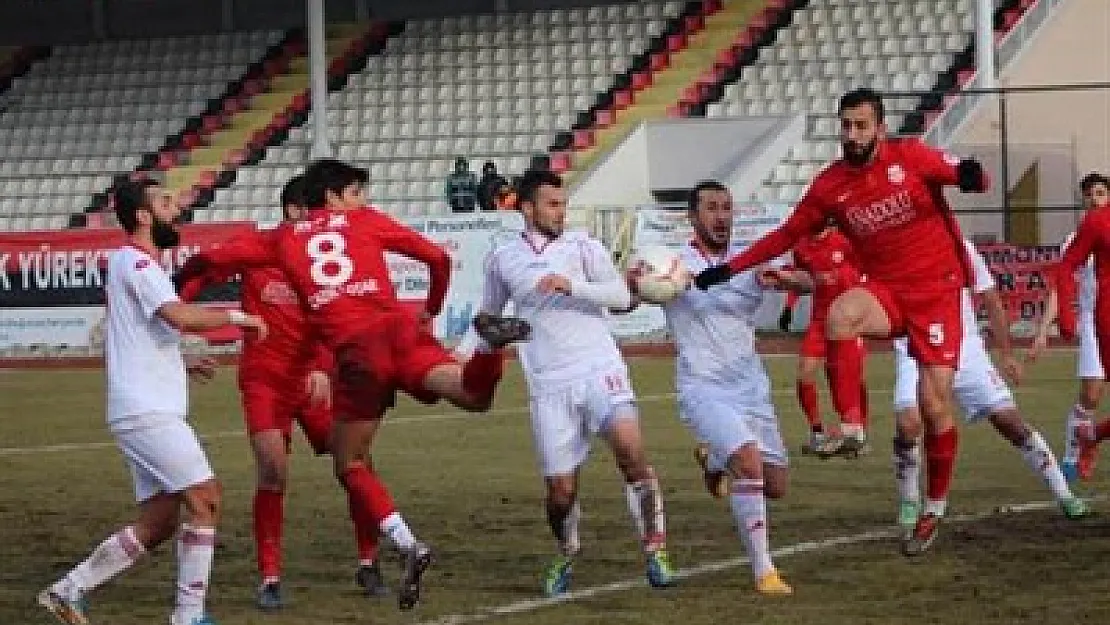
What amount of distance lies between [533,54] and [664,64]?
3142 mm

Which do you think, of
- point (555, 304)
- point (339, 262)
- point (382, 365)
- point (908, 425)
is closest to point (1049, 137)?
point (908, 425)

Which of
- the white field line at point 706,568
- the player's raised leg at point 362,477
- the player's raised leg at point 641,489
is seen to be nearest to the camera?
the player's raised leg at point 362,477

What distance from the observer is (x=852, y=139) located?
13594 mm

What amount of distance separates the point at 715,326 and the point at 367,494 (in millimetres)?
2185

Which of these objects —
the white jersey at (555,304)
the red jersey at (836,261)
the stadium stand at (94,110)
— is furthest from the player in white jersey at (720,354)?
the stadium stand at (94,110)

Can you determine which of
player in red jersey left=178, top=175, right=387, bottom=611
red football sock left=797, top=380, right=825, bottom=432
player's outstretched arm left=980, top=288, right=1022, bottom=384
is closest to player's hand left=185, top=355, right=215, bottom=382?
player in red jersey left=178, top=175, right=387, bottom=611

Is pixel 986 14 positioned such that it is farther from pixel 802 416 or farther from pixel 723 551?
pixel 723 551

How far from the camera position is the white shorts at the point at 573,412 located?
506 inches

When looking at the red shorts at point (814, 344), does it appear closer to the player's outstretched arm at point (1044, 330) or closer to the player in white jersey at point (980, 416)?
the player's outstretched arm at point (1044, 330)

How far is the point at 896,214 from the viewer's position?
1365 centimetres

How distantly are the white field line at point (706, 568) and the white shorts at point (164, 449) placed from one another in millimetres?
1315

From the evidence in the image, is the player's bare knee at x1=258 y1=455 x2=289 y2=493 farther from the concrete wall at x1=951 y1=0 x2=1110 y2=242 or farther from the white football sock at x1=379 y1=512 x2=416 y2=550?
the concrete wall at x1=951 y1=0 x2=1110 y2=242

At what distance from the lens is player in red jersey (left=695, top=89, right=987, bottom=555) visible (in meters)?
13.6

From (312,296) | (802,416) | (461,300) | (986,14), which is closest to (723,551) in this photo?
(312,296)
